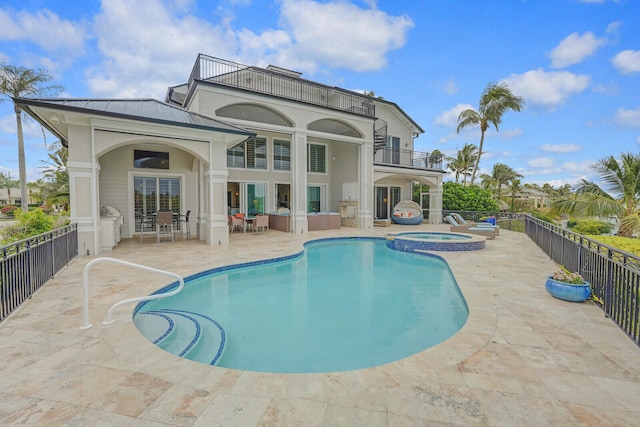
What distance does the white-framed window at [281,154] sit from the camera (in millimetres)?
15570

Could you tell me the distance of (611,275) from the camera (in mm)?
3988

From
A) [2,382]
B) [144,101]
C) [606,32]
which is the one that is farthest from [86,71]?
[606,32]

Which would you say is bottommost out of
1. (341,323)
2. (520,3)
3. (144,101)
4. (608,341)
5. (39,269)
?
(341,323)

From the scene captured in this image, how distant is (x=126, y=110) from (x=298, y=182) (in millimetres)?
6744

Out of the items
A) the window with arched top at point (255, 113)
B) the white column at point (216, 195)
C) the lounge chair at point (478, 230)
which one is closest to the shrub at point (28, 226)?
the white column at point (216, 195)

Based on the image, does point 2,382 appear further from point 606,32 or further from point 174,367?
point 606,32

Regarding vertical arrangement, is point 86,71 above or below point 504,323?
above

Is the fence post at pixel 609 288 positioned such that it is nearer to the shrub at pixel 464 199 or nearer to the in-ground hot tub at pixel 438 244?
the in-ground hot tub at pixel 438 244

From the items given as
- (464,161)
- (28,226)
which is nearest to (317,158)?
→ (28,226)

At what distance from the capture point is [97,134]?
775cm

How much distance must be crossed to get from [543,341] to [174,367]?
3.73 meters

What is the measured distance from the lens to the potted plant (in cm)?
451

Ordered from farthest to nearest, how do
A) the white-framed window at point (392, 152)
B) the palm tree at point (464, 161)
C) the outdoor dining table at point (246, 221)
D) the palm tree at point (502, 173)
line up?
the palm tree at point (502, 173) → the palm tree at point (464, 161) → the white-framed window at point (392, 152) → the outdoor dining table at point (246, 221)

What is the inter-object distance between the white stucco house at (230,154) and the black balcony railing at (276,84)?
0.19ft
